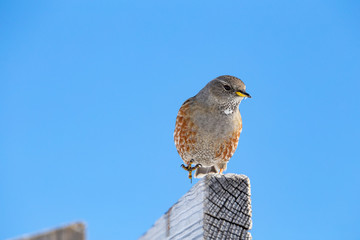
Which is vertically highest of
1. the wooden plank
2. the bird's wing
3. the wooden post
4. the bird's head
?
the bird's head

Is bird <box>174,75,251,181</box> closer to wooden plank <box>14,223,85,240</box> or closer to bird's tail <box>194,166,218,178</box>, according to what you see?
bird's tail <box>194,166,218,178</box>

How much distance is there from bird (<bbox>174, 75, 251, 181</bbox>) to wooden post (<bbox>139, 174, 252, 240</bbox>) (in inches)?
119

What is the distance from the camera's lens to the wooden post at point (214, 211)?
254cm

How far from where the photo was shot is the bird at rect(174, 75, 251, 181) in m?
6.00

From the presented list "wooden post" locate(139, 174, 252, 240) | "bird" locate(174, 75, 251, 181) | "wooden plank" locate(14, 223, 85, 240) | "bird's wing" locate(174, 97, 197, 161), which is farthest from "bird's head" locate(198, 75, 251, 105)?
"wooden plank" locate(14, 223, 85, 240)

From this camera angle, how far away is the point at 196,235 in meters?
2.51

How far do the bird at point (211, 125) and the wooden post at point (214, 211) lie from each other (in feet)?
9.88

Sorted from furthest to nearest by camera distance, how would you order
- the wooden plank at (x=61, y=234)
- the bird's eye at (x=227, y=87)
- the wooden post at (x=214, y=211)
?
the bird's eye at (x=227, y=87) → the wooden post at (x=214, y=211) → the wooden plank at (x=61, y=234)

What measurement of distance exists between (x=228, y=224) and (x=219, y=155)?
3507 millimetres

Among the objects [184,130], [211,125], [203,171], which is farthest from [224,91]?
[203,171]

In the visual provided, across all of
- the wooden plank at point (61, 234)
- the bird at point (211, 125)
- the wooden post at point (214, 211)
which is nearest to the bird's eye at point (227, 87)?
the bird at point (211, 125)

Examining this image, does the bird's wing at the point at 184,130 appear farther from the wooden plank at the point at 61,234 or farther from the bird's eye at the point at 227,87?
the wooden plank at the point at 61,234

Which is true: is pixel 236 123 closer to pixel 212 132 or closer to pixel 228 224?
pixel 212 132

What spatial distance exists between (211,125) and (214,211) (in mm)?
3505
